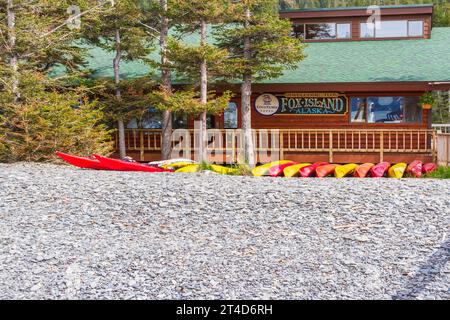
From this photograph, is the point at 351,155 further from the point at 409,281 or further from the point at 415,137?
the point at 409,281

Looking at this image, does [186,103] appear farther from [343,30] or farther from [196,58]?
[343,30]

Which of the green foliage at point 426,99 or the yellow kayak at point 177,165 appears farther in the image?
the green foliage at point 426,99

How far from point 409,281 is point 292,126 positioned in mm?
13835

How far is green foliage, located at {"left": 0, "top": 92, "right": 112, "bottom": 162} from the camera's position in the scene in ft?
42.4

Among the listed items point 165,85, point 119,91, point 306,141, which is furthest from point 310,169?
point 119,91

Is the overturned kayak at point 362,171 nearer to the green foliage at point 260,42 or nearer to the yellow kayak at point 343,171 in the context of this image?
the yellow kayak at point 343,171

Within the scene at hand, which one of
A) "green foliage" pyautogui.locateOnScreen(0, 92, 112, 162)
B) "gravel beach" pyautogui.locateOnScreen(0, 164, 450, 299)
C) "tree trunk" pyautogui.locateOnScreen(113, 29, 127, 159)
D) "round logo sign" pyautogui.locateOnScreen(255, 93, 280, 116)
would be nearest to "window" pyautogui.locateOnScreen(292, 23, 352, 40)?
"round logo sign" pyautogui.locateOnScreen(255, 93, 280, 116)

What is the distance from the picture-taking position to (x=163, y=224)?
7938 mm

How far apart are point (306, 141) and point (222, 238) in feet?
40.2

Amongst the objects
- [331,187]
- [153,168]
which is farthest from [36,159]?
[331,187]

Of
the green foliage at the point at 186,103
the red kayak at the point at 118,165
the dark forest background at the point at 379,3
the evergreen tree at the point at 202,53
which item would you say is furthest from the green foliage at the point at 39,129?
the dark forest background at the point at 379,3

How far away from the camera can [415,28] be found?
72.3 ft

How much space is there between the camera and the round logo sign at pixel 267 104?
1975 cm

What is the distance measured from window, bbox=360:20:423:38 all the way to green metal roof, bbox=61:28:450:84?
364 millimetres
